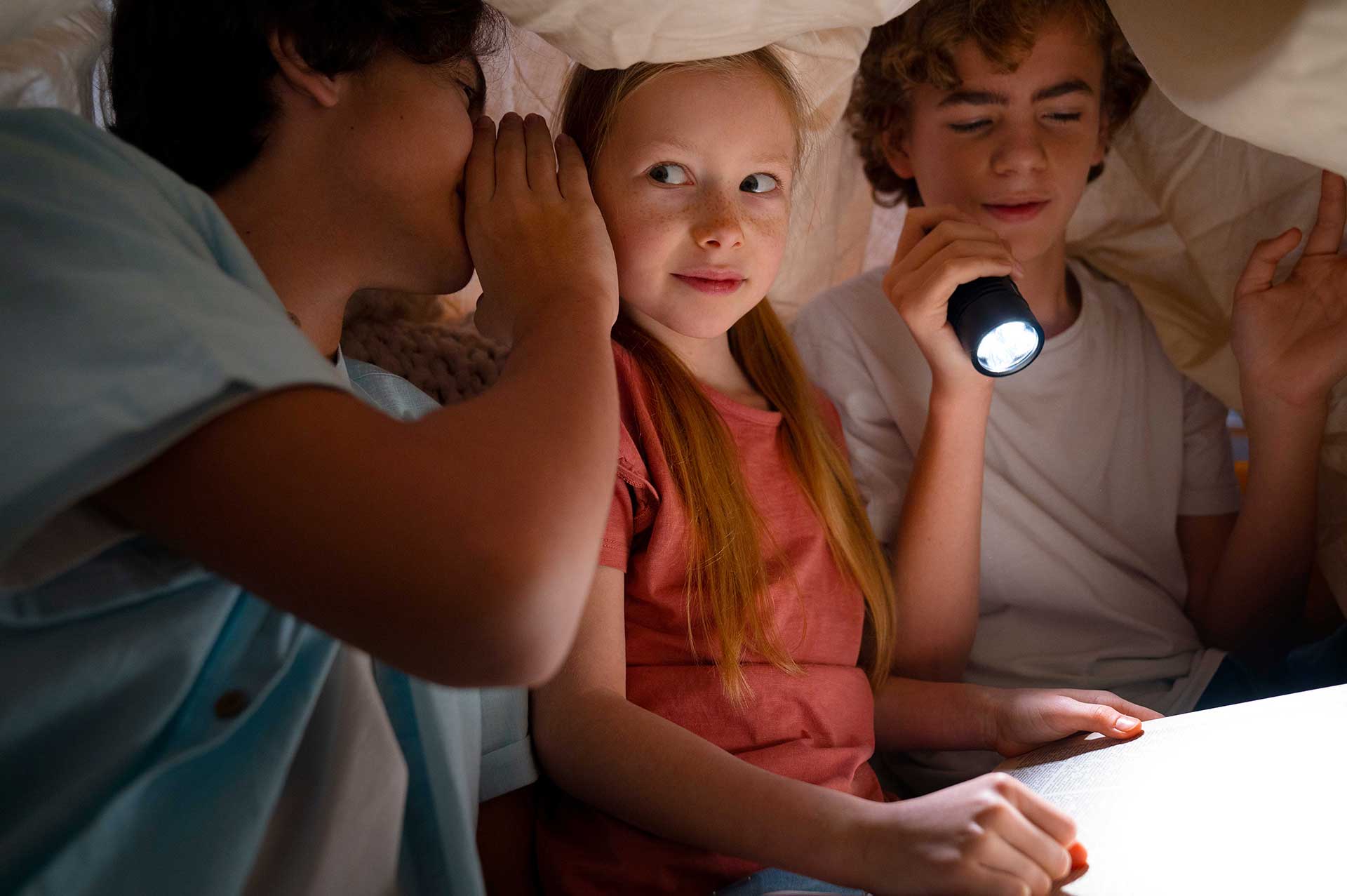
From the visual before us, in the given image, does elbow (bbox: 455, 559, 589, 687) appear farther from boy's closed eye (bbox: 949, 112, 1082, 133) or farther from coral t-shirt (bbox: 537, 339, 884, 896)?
boy's closed eye (bbox: 949, 112, 1082, 133)

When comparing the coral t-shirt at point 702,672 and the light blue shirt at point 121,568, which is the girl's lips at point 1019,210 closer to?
the coral t-shirt at point 702,672

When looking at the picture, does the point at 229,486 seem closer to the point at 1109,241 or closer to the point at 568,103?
the point at 568,103

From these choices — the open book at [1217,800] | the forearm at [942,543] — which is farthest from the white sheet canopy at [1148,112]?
the open book at [1217,800]

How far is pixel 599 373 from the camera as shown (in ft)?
2.07

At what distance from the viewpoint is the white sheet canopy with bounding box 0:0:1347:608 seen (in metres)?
0.81

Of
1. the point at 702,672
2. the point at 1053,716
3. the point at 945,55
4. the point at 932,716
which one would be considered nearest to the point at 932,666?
the point at 932,716

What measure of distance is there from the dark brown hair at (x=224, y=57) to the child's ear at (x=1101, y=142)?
76 cm

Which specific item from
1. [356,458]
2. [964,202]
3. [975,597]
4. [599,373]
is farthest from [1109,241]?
[356,458]

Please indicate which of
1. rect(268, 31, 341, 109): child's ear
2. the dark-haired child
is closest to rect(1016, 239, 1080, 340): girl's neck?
the dark-haired child

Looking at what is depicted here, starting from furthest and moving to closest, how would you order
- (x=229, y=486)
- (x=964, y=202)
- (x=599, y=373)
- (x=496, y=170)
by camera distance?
(x=964, y=202)
(x=496, y=170)
(x=599, y=373)
(x=229, y=486)

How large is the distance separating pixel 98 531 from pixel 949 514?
2.54 feet

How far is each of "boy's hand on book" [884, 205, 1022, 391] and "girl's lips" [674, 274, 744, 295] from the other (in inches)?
7.6

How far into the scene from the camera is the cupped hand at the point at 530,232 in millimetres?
729

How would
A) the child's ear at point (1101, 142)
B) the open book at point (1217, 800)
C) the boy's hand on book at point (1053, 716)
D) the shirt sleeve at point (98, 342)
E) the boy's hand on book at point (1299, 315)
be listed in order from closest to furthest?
the shirt sleeve at point (98, 342)
the open book at point (1217, 800)
the boy's hand on book at point (1053, 716)
the boy's hand on book at point (1299, 315)
the child's ear at point (1101, 142)
